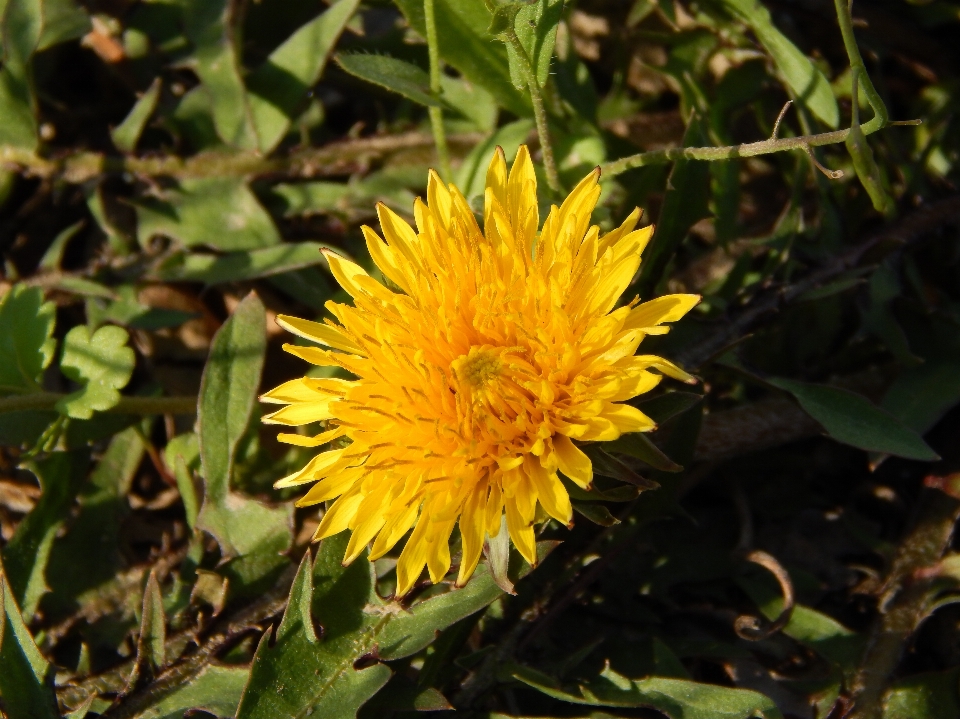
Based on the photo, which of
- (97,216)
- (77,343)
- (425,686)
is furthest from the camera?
(97,216)

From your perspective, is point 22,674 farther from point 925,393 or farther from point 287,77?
point 925,393

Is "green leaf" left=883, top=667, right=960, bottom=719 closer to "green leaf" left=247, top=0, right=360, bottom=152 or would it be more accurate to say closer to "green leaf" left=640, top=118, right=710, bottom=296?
"green leaf" left=640, top=118, right=710, bottom=296

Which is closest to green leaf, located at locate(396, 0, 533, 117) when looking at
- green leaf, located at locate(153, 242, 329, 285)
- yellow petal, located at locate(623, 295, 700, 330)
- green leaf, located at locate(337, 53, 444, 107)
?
green leaf, located at locate(337, 53, 444, 107)

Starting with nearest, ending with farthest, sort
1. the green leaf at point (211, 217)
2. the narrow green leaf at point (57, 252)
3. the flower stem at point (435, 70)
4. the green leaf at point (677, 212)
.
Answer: the green leaf at point (677, 212), the flower stem at point (435, 70), the green leaf at point (211, 217), the narrow green leaf at point (57, 252)

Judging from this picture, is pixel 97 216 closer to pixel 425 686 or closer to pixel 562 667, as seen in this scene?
pixel 425 686

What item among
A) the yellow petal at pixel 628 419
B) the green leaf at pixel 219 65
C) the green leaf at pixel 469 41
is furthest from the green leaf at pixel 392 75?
the yellow petal at pixel 628 419

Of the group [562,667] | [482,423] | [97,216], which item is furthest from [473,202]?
[97,216]

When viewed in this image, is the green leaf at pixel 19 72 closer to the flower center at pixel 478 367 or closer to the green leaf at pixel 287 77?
the green leaf at pixel 287 77

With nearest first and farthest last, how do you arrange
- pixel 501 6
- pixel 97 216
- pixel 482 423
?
pixel 482 423 → pixel 501 6 → pixel 97 216
